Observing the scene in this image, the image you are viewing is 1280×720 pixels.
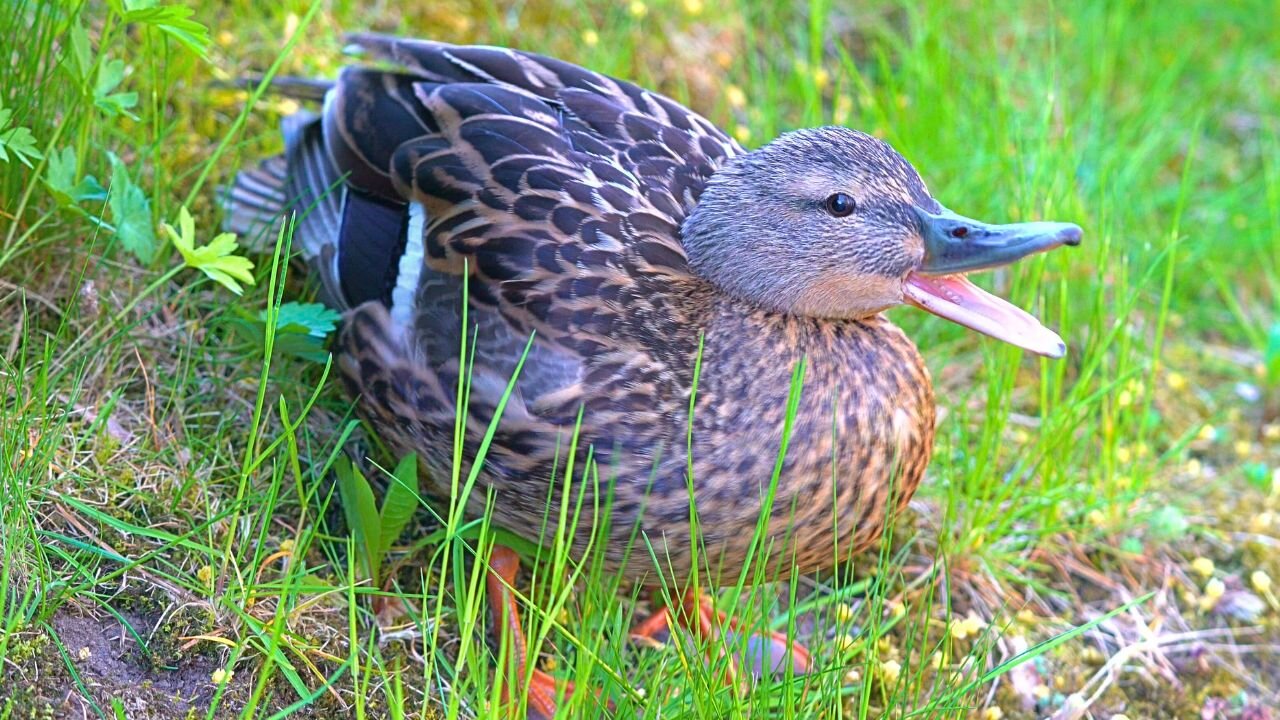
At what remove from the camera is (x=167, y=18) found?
270 centimetres

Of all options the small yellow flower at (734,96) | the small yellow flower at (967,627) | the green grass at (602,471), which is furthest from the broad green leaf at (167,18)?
the small yellow flower at (967,627)

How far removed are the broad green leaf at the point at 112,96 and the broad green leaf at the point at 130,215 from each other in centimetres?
10

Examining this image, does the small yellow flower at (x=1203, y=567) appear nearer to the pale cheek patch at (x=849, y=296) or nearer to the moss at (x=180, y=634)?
the pale cheek patch at (x=849, y=296)

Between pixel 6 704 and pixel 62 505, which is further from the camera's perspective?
pixel 62 505

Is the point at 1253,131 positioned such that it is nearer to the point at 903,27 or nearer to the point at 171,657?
the point at 903,27

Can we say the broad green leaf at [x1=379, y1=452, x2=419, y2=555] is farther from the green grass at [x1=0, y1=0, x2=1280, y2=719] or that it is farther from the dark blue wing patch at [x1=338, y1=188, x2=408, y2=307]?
the dark blue wing patch at [x1=338, y1=188, x2=408, y2=307]

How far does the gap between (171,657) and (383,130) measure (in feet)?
4.00

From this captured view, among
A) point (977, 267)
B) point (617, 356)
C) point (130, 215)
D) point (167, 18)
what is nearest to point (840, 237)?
point (977, 267)

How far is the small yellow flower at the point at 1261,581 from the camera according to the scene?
3.39 m

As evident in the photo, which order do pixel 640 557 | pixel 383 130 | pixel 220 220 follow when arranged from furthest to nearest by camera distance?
pixel 220 220 → pixel 383 130 → pixel 640 557

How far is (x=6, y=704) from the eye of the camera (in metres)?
2.23

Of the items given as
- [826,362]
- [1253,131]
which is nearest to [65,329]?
[826,362]

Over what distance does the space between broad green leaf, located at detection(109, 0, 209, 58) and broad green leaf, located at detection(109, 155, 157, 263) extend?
1.06ft

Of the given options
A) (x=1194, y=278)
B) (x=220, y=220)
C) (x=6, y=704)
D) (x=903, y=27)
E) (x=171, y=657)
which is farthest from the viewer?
(x=903, y=27)
